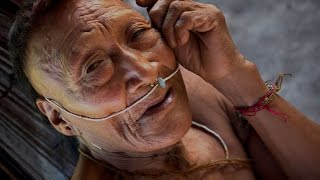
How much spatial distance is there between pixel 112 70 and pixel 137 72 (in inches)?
3.3

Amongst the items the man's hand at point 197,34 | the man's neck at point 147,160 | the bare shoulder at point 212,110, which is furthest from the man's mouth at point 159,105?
the bare shoulder at point 212,110

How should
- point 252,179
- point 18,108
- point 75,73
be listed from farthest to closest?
point 18,108, point 252,179, point 75,73

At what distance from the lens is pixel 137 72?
158 centimetres

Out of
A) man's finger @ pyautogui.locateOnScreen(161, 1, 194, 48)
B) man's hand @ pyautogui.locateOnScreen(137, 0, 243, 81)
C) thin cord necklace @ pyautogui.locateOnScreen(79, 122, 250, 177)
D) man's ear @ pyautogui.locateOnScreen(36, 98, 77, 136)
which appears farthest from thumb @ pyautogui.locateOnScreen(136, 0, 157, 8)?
thin cord necklace @ pyautogui.locateOnScreen(79, 122, 250, 177)

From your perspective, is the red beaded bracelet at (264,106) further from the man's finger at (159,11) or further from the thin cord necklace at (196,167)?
the man's finger at (159,11)

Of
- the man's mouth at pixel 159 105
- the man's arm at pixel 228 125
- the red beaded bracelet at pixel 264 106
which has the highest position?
the man's mouth at pixel 159 105

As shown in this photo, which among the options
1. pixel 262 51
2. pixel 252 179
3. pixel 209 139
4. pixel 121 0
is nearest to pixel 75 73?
pixel 121 0

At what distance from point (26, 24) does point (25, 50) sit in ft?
0.30

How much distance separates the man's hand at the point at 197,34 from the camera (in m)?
1.62

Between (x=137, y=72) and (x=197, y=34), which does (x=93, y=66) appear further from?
(x=197, y=34)

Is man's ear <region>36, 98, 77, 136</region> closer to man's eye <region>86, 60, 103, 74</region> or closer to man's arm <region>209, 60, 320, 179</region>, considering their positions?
man's eye <region>86, 60, 103, 74</region>

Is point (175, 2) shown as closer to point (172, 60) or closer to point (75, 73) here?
point (172, 60)

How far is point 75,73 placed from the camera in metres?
1.63

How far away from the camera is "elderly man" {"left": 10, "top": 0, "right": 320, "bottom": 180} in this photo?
5.28 ft
